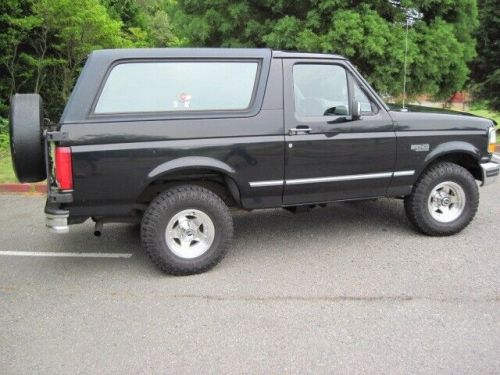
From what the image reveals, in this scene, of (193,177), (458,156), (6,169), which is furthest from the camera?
(6,169)

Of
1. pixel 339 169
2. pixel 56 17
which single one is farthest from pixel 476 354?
pixel 56 17

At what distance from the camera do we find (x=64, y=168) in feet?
13.1

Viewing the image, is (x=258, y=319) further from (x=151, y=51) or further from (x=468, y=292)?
(x=151, y=51)

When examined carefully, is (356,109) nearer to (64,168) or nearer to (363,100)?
(363,100)

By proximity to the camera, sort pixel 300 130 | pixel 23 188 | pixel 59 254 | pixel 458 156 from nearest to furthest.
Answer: pixel 300 130 < pixel 59 254 < pixel 458 156 < pixel 23 188

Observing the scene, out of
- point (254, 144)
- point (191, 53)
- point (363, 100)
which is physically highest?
point (191, 53)

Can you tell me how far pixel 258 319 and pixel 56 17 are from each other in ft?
34.1

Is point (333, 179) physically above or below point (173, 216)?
above

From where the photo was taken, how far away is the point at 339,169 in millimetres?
4805

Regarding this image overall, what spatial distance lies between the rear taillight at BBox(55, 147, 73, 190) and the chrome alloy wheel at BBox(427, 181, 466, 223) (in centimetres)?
360

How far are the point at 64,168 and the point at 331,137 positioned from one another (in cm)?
237

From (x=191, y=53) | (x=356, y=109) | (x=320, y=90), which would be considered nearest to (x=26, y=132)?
(x=191, y=53)

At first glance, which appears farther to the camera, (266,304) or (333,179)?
(333,179)

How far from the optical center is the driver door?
462 cm
